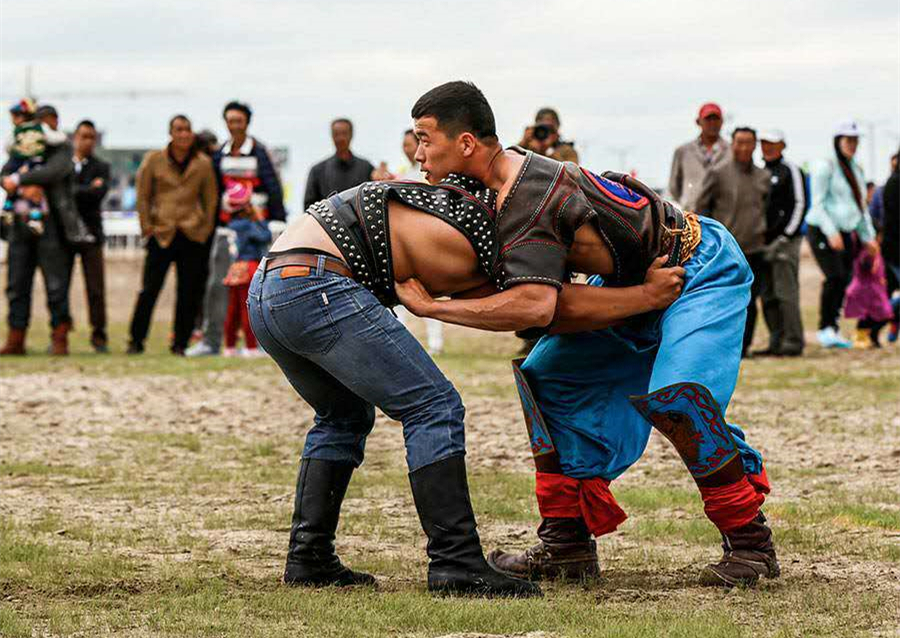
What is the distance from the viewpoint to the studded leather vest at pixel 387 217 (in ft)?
17.9

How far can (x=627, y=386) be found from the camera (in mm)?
6281

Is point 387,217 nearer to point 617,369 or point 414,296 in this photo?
point 414,296

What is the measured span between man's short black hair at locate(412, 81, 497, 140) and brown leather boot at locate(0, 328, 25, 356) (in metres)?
11.0

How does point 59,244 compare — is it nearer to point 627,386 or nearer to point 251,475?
point 251,475

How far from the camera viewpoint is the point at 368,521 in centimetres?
729

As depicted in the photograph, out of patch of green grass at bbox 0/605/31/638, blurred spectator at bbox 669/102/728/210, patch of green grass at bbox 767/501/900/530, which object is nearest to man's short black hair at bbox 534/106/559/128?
blurred spectator at bbox 669/102/728/210

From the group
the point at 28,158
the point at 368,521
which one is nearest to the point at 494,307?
the point at 368,521

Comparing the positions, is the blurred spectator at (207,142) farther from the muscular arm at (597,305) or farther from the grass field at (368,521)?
the muscular arm at (597,305)

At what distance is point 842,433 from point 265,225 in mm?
6728

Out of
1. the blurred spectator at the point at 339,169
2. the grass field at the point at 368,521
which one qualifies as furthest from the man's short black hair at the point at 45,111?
the grass field at the point at 368,521

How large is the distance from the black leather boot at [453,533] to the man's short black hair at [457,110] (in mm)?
1074

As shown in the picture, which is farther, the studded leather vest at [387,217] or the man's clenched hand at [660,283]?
the man's clenched hand at [660,283]

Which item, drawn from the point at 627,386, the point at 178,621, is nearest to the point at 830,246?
the point at 627,386

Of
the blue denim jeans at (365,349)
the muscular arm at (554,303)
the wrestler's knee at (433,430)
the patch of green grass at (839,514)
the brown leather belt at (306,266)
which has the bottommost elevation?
the patch of green grass at (839,514)
